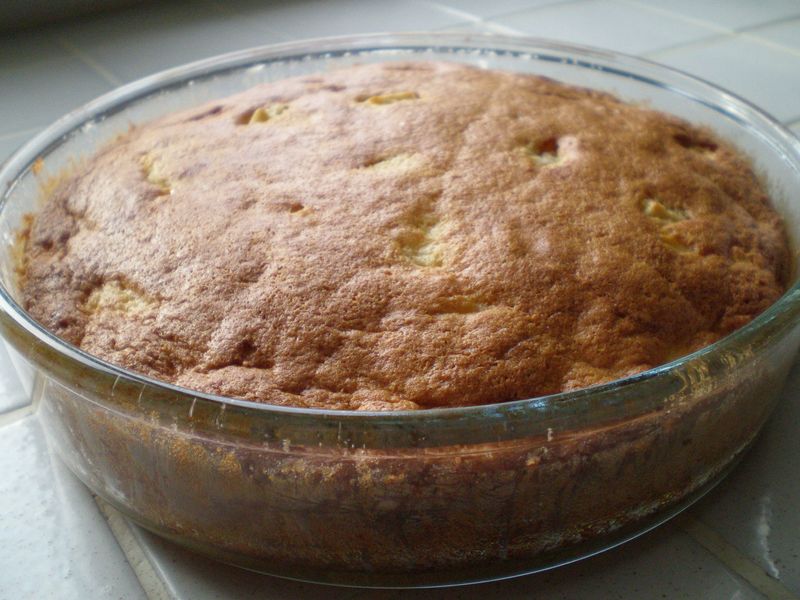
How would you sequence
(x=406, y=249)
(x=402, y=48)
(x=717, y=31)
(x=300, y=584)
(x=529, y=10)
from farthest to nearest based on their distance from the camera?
(x=529, y=10) → (x=717, y=31) → (x=402, y=48) → (x=406, y=249) → (x=300, y=584)

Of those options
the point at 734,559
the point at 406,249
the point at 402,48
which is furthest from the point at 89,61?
the point at 734,559

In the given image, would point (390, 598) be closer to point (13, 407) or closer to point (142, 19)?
point (13, 407)

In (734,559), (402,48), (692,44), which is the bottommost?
(734,559)

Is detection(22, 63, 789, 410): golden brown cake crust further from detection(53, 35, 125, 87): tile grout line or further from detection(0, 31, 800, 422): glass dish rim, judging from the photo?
detection(53, 35, 125, 87): tile grout line

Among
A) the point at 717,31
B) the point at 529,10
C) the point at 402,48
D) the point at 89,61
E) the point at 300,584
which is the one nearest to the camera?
the point at 300,584

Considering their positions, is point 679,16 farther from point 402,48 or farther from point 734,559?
point 734,559

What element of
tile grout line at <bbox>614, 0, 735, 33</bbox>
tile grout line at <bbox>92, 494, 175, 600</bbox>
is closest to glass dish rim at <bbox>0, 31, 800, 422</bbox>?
tile grout line at <bbox>92, 494, 175, 600</bbox>
